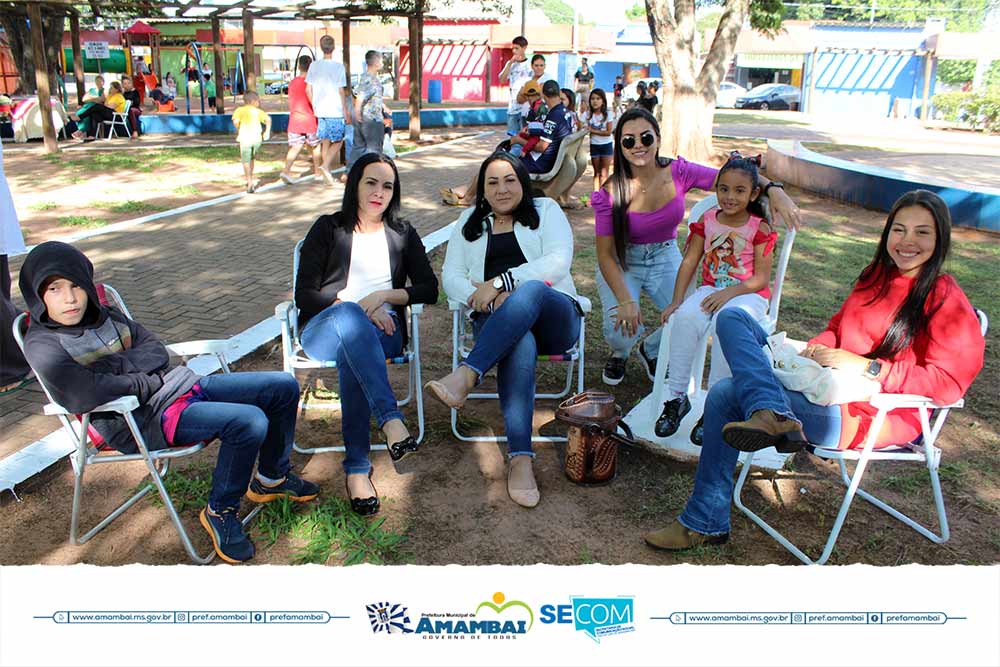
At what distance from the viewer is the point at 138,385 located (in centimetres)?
268

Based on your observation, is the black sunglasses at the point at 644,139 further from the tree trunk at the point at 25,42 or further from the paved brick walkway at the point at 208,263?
the tree trunk at the point at 25,42

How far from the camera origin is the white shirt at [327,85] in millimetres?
10547

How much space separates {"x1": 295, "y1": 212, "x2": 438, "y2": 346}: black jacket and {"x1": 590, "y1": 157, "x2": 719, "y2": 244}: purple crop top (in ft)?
3.32

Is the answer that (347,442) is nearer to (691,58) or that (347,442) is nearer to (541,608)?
(541,608)

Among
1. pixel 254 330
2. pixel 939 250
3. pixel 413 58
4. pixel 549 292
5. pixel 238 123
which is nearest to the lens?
pixel 939 250

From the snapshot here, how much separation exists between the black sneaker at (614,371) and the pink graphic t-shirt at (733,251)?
2.70 ft

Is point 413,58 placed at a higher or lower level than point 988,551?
higher

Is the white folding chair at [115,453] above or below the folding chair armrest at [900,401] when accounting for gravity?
below

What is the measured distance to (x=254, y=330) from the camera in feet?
16.7

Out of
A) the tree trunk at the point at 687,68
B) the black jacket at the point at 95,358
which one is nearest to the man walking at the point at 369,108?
the tree trunk at the point at 687,68

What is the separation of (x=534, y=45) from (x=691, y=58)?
32867 mm

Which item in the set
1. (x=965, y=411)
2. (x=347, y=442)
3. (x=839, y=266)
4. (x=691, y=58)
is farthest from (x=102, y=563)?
(x=691, y=58)

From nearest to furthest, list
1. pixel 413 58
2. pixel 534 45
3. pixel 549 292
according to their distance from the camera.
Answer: pixel 549 292
pixel 413 58
pixel 534 45

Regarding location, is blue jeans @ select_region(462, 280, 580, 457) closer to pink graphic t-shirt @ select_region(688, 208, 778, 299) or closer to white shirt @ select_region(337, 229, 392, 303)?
white shirt @ select_region(337, 229, 392, 303)
